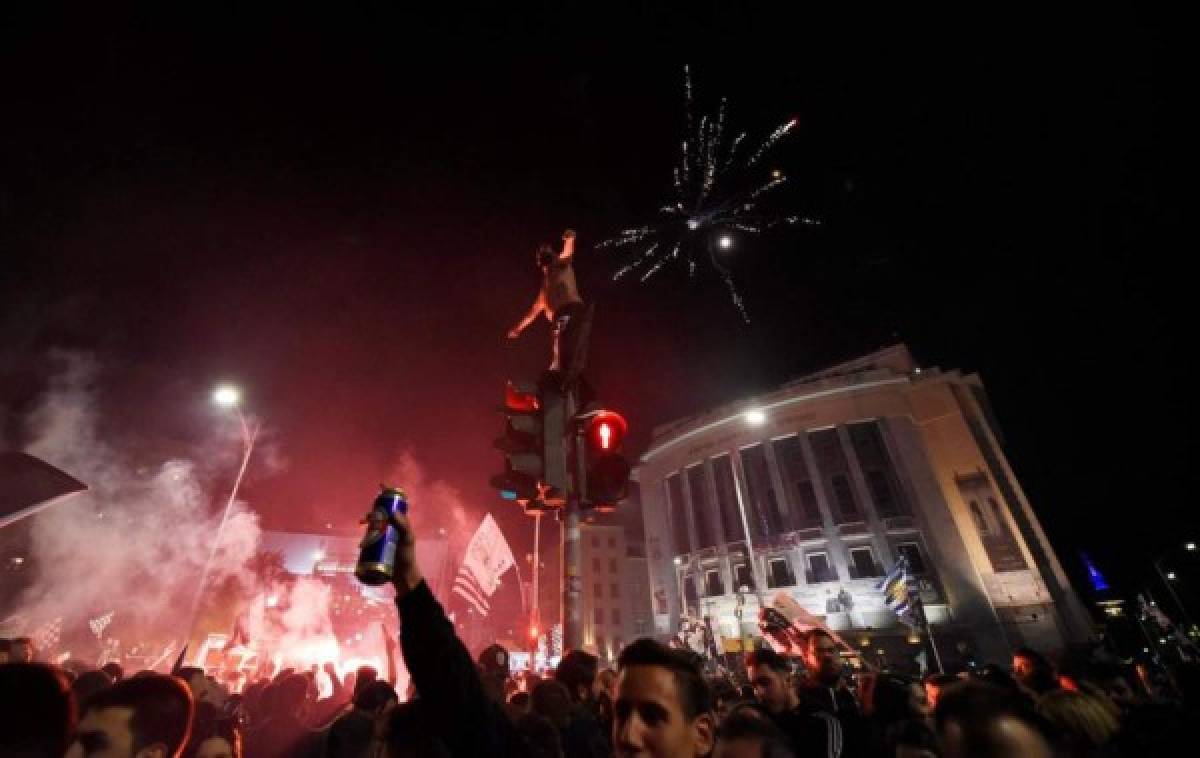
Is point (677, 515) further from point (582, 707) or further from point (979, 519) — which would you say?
point (582, 707)

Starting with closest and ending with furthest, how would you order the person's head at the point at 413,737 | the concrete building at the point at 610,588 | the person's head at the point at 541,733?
the person's head at the point at 413,737, the person's head at the point at 541,733, the concrete building at the point at 610,588

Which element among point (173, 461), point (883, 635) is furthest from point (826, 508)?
point (173, 461)

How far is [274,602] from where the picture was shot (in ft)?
152

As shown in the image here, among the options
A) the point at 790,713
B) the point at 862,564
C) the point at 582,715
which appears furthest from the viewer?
the point at 862,564

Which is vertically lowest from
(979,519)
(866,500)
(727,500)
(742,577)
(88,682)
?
(88,682)

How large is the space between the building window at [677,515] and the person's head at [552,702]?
1895 inches

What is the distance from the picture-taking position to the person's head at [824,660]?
5.48 meters

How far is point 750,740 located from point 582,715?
5.38ft

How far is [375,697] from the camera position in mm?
5000

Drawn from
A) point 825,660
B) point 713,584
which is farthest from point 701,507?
point 825,660

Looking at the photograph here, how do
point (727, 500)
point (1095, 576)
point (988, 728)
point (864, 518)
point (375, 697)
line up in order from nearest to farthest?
point (988, 728) < point (375, 697) < point (864, 518) < point (1095, 576) < point (727, 500)

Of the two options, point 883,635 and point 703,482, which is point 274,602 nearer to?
point 703,482

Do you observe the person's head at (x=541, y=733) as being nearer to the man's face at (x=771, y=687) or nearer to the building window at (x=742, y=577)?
the man's face at (x=771, y=687)

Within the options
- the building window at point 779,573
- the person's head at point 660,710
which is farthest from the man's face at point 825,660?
the building window at point 779,573
